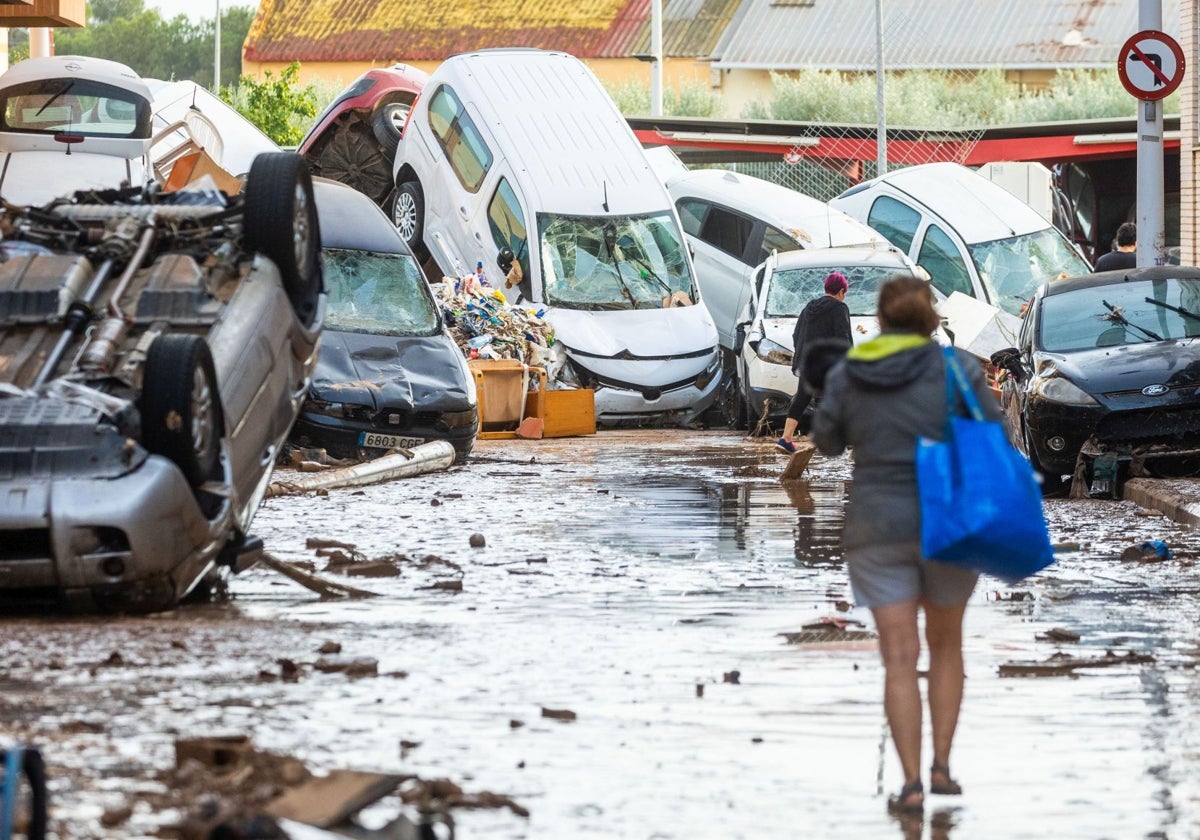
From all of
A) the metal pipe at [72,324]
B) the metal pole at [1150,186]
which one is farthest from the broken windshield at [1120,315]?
the metal pipe at [72,324]

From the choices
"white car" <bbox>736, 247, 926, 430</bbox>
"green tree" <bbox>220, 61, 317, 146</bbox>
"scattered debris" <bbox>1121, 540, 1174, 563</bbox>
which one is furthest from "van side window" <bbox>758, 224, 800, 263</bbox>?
"green tree" <bbox>220, 61, 317, 146</bbox>

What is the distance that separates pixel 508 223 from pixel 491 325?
2.38m

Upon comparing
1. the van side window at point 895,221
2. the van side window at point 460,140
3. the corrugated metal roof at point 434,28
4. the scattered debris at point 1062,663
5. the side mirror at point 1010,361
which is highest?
the corrugated metal roof at point 434,28

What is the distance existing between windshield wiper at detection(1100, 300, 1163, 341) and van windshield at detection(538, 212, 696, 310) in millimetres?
8299

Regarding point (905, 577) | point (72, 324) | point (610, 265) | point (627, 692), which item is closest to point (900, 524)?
point (905, 577)

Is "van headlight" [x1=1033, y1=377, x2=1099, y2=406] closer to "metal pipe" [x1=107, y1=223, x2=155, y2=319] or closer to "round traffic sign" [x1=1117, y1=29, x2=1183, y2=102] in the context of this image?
"round traffic sign" [x1=1117, y1=29, x2=1183, y2=102]

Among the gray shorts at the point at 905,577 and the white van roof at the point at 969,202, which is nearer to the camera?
the gray shorts at the point at 905,577

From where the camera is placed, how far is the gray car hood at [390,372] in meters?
18.2

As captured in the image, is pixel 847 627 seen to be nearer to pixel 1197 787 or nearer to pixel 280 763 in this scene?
pixel 1197 787

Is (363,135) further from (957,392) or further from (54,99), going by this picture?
(957,392)

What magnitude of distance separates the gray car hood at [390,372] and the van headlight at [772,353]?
4449mm

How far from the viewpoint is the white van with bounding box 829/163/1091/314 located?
26.4m

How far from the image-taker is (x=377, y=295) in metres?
19.6

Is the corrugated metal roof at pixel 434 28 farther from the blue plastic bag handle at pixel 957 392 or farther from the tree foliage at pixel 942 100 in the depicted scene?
the blue plastic bag handle at pixel 957 392
